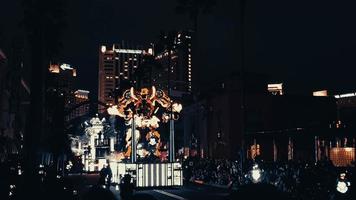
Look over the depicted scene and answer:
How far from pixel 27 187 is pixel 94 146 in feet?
153

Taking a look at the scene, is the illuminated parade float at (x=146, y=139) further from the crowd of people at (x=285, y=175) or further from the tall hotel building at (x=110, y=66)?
the tall hotel building at (x=110, y=66)

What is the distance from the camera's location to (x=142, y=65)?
61.9ft

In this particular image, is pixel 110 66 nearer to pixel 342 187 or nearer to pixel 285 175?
pixel 285 175

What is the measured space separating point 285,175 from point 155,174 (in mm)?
7945

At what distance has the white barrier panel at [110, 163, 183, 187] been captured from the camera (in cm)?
2744

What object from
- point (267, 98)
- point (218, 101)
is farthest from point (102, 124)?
point (267, 98)

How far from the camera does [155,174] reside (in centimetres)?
2777

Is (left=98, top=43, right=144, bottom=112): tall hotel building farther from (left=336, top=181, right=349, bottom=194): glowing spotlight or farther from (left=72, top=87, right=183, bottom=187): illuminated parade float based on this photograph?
(left=336, top=181, right=349, bottom=194): glowing spotlight

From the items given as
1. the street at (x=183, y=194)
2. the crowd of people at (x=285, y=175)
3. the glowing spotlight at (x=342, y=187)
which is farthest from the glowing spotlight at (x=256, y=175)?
the glowing spotlight at (x=342, y=187)

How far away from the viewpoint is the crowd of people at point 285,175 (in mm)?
18547

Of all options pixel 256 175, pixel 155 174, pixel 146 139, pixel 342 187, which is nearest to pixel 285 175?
pixel 256 175

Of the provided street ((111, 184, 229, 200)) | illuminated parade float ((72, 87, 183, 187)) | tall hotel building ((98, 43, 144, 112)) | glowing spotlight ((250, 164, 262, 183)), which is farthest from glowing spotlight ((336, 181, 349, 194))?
tall hotel building ((98, 43, 144, 112))

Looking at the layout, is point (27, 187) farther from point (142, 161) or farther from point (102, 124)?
point (102, 124)

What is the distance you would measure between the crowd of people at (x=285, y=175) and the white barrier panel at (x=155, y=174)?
10.8 ft
